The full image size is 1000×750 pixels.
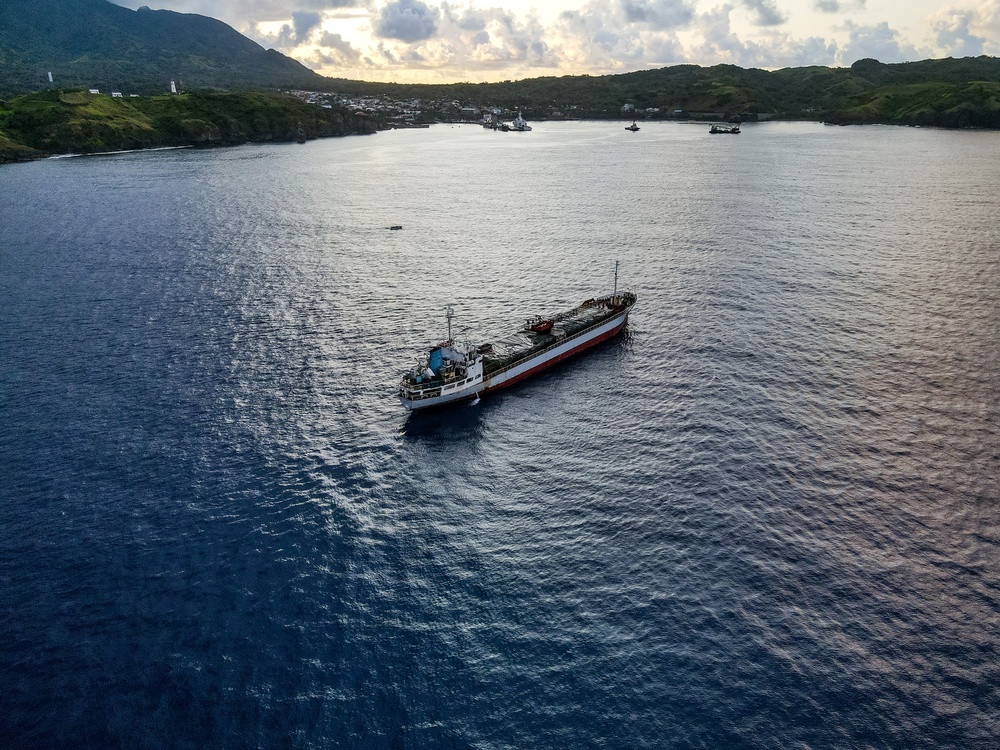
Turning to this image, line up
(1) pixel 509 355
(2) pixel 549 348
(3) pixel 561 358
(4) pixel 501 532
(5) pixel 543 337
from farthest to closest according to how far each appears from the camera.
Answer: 1. (3) pixel 561 358
2. (5) pixel 543 337
3. (2) pixel 549 348
4. (1) pixel 509 355
5. (4) pixel 501 532

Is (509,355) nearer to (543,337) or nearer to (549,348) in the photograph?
(549,348)

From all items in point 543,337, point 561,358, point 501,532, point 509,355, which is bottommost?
point 501,532

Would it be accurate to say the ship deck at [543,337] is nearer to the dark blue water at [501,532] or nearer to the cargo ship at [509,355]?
the cargo ship at [509,355]

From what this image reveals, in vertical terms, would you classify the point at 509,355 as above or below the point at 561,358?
above

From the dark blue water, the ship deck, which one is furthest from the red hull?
the dark blue water

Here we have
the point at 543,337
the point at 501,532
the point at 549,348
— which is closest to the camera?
the point at 501,532

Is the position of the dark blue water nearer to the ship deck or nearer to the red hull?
the red hull

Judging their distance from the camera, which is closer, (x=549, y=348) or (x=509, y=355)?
(x=509, y=355)

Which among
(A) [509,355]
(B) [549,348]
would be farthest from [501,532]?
(B) [549,348]
